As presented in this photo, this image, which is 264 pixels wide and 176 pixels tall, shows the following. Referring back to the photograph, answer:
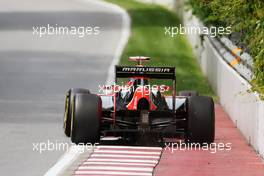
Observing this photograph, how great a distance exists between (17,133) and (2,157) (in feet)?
11.4

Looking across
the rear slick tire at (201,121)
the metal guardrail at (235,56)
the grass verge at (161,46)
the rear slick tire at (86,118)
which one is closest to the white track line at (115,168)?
the rear slick tire at (86,118)

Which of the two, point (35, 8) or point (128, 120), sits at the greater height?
point (35, 8)

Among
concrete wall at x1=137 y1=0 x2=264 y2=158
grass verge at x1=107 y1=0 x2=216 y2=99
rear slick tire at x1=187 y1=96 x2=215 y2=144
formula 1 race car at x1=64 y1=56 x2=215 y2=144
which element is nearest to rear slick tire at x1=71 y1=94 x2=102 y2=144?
formula 1 race car at x1=64 y1=56 x2=215 y2=144

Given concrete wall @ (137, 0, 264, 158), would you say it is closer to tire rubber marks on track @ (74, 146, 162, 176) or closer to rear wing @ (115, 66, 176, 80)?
rear wing @ (115, 66, 176, 80)

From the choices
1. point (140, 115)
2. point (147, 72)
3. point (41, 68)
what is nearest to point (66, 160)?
point (140, 115)

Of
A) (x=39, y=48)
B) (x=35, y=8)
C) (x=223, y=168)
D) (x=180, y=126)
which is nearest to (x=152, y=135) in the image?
(x=180, y=126)

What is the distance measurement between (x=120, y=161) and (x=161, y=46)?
89.9 ft

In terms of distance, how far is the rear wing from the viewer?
20109mm

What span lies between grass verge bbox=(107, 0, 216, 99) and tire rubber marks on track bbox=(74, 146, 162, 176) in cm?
1200

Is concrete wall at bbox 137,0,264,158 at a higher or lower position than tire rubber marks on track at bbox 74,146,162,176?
higher

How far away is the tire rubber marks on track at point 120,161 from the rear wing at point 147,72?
1222mm

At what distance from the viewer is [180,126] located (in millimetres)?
20516

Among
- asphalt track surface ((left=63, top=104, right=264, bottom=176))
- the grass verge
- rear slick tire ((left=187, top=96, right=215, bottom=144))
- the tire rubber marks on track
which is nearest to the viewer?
the tire rubber marks on track

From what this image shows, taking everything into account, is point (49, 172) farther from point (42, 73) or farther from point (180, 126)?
point (42, 73)
